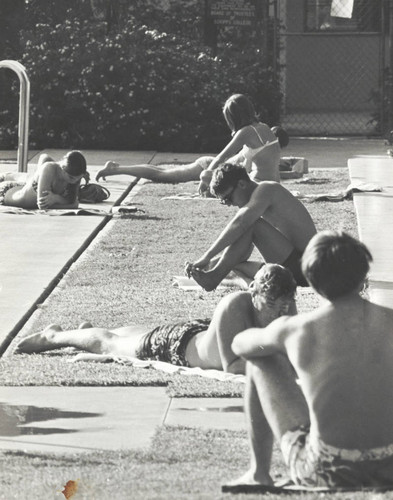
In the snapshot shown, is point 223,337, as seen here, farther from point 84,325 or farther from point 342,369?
point 342,369

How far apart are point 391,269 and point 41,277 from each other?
8.80 feet

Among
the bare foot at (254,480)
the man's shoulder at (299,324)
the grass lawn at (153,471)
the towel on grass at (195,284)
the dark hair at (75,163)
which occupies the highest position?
the man's shoulder at (299,324)

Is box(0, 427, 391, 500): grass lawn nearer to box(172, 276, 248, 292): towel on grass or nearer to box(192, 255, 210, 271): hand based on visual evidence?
box(192, 255, 210, 271): hand

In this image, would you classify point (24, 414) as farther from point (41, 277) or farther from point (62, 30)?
point (62, 30)

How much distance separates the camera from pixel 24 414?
6.58 m

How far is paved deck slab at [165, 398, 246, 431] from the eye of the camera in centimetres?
631

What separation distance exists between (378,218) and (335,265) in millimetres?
8548

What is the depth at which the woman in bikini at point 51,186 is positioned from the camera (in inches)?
543

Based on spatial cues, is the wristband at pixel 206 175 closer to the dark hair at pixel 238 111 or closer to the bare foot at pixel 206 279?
the dark hair at pixel 238 111

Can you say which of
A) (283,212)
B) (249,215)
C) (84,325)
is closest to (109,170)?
(283,212)

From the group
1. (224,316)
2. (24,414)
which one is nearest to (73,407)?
(24,414)

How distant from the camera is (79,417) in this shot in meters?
6.51

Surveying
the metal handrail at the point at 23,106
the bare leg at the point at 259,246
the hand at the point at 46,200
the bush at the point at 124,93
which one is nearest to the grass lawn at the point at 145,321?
the bare leg at the point at 259,246

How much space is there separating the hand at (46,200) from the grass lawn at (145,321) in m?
0.82
